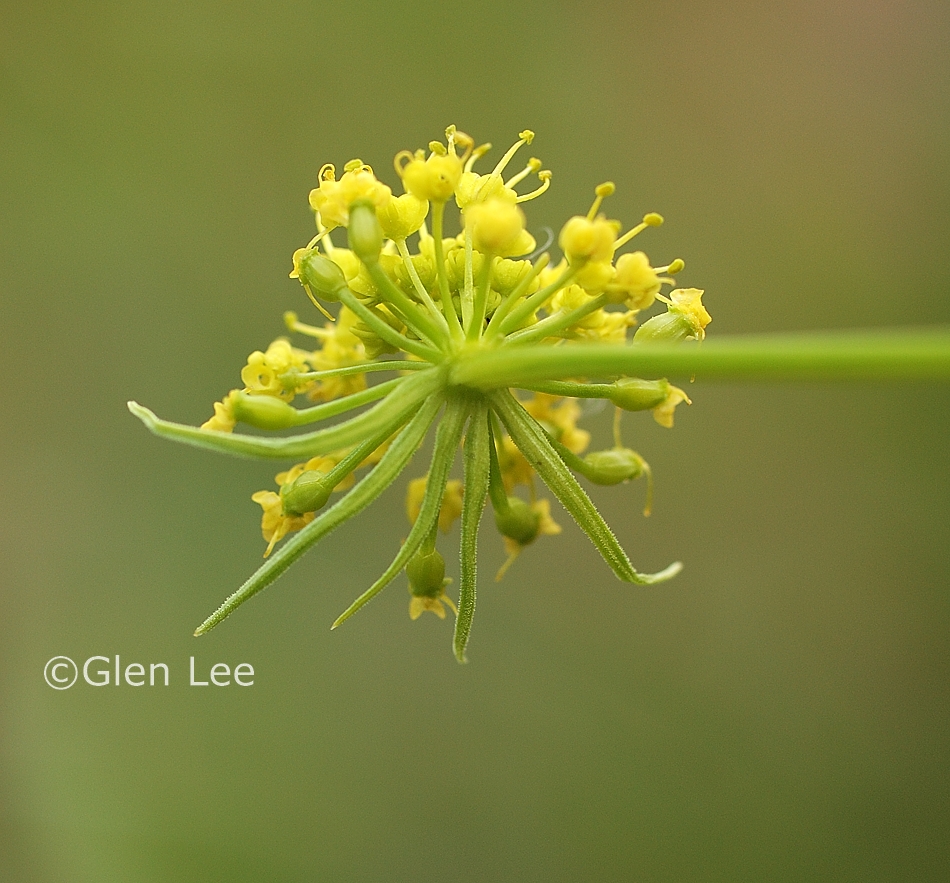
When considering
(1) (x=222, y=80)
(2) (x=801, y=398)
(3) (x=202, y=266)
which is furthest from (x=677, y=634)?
(1) (x=222, y=80)

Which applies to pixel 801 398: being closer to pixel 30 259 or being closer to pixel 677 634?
pixel 677 634

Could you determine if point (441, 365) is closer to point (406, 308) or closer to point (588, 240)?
point (406, 308)

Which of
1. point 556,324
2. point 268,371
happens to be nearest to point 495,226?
point 556,324

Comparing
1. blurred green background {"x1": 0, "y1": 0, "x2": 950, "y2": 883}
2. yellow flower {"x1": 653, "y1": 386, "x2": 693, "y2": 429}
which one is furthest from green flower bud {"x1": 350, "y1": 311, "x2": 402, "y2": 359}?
blurred green background {"x1": 0, "y1": 0, "x2": 950, "y2": 883}

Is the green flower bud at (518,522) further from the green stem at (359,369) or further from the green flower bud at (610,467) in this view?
the green stem at (359,369)

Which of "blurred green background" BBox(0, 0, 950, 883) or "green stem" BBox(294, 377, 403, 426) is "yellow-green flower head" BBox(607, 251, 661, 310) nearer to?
"green stem" BBox(294, 377, 403, 426)

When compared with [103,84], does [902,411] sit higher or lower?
lower
